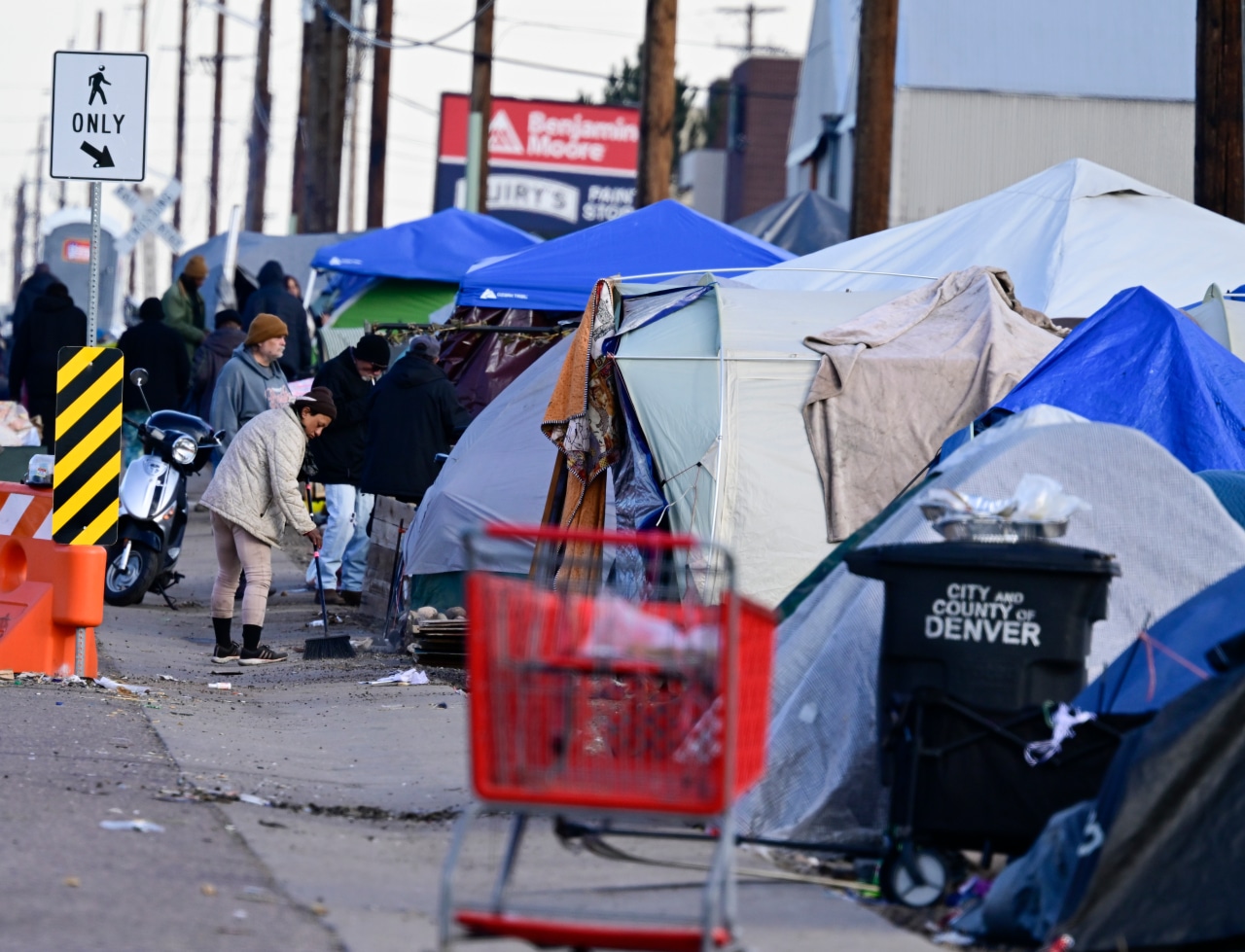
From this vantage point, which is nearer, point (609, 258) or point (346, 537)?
point (346, 537)

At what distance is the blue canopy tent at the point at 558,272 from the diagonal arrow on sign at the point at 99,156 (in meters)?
5.62

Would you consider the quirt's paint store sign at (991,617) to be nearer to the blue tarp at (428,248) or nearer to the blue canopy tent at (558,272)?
the blue canopy tent at (558,272)

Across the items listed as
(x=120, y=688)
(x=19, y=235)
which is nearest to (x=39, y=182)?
(x=19, y=235)

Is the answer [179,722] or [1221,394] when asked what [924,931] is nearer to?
[179,722]

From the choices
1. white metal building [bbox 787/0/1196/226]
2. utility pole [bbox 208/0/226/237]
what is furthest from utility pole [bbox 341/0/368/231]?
white metal building [bbox 787/0/1196/226]

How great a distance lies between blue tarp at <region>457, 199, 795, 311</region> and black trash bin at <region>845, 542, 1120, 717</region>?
9.78 m

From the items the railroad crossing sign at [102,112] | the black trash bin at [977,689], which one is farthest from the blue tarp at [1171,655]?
the railroad crossing sign at [102,112]

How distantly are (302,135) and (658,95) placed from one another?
23.3 meters

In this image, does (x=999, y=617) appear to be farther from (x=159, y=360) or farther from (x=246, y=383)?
(x=159, y=360)

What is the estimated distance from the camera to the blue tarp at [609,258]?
51.4ft

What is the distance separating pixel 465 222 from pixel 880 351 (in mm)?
13907

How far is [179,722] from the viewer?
349 inches

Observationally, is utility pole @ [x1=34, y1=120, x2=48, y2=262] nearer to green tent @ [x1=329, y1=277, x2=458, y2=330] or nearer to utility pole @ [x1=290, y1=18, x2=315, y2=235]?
utility pole @ [x1=290, y1=18, x2=315, y2=235]

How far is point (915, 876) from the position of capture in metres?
5.46
